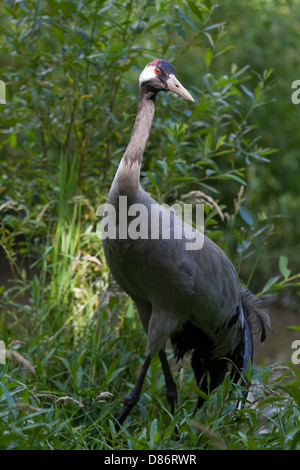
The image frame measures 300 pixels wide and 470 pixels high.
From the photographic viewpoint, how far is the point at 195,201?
4.70 metres

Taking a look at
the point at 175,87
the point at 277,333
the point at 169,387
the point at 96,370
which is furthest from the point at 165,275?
the point at 277,333

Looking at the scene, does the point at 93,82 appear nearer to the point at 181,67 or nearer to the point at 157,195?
the point at 157,195

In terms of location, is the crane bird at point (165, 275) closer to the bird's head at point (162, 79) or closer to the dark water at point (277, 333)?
the bird's head at point (162, 79)

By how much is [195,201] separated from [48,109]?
1.23 metres

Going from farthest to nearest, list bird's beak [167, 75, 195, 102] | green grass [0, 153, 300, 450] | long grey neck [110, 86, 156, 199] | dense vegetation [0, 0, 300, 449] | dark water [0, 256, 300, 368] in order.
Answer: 1. dark water [0, 256, 300, 368]
2. dense vegetation [0, 0, 300, 449]
3. green grass [0, 153, 300, 450]
4. bird's beak [167, 75, 195, 102]
5. long grey neck [110, 86, 156, 199]

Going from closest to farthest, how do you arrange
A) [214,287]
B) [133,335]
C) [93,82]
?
[214,287] < [133,335] < [93,82]

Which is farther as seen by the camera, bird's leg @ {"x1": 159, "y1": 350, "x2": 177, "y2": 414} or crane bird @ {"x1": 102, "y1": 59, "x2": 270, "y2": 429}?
bird's leg @ {"x1": 159, "y1": 350, "x2": 177, "y2": 414}

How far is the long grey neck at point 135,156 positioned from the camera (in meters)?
3.17

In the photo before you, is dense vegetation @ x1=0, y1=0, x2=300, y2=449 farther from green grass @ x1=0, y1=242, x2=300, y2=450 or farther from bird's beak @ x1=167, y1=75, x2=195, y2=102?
bird's beak @ x1=167, y1=75, x2=195, y2=102

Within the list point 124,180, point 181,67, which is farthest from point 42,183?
point 181,67

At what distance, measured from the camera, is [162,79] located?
11.0ft

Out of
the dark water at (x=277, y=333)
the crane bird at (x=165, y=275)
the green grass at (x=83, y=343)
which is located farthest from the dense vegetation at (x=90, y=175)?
the dark water at (x=277, y=333)

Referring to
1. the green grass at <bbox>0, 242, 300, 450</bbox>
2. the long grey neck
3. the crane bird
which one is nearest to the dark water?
the green grass at <bbox>0, 242, 300, 450</bbox>

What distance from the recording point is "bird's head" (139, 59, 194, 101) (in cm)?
334
